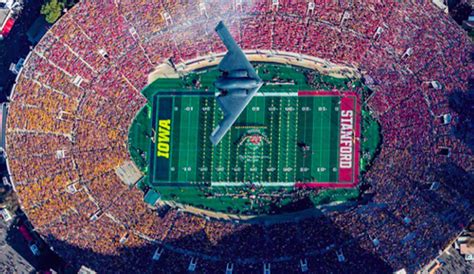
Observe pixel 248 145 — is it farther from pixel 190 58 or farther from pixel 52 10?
pixel 52 10

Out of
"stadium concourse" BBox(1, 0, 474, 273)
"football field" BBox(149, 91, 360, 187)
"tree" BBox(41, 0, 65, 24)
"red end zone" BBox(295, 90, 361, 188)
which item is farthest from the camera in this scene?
"football field" BBox(149, 91, 360, 187)

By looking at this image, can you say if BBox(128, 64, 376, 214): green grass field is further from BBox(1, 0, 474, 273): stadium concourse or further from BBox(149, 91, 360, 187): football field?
BBox(1, 0, 474, 273): stadium concourse

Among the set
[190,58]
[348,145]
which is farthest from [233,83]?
[348,145]

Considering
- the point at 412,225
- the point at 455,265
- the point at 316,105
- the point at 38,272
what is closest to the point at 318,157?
the point at 316,105

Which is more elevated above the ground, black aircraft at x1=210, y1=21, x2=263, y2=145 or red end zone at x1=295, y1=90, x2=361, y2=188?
black aircraft at x1=210, y1=21, x2=263, y2=145

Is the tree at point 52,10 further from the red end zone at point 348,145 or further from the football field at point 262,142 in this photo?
the red end zone at point 348,145

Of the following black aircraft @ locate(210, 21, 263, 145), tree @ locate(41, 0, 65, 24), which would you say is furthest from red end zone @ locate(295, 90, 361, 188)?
tree @ locate(41, 0, 65, 24)

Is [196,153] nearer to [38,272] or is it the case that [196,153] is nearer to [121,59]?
[121,59]

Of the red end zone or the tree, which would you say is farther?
the red end zone
